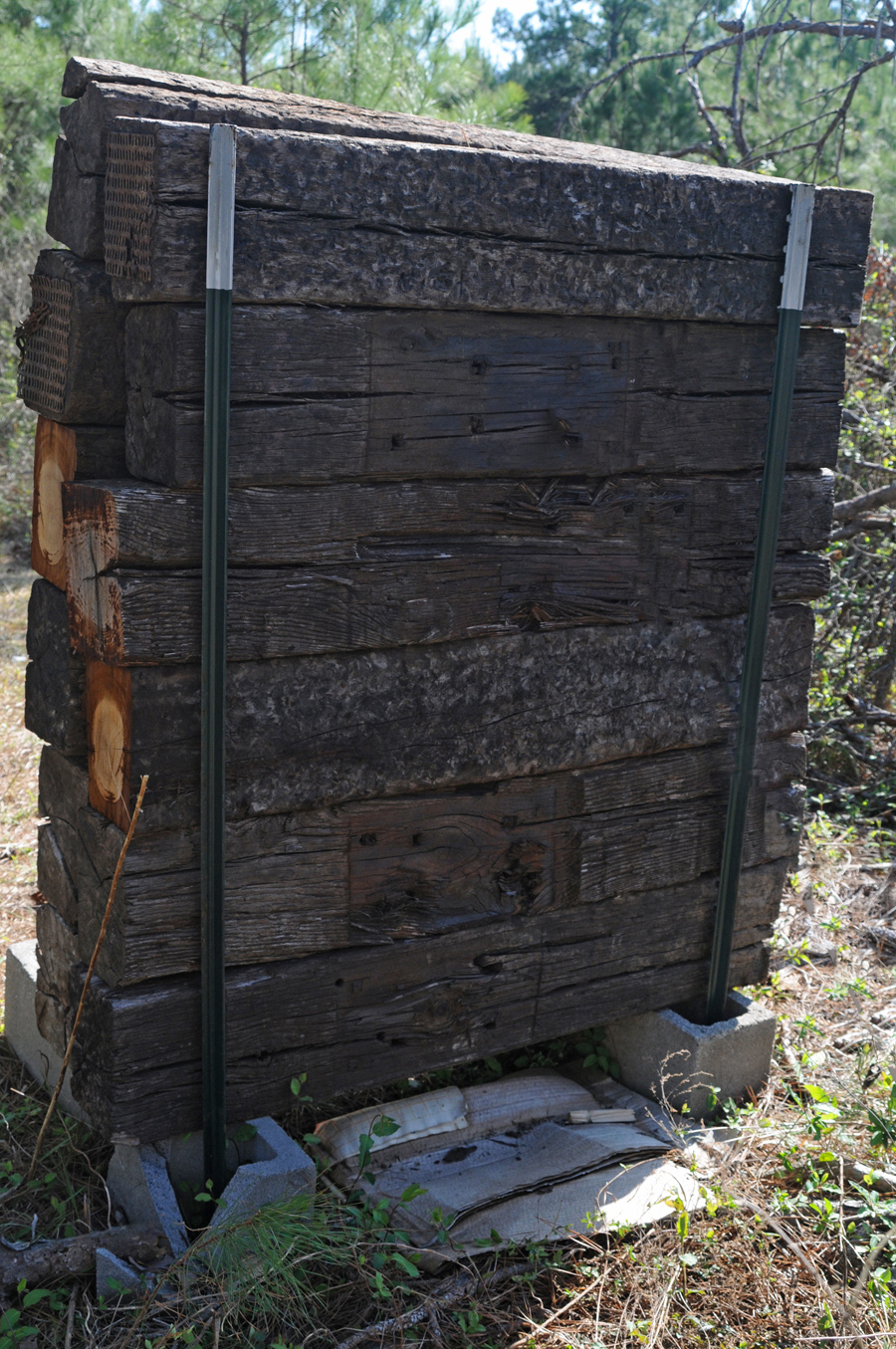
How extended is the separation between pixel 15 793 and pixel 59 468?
3101 millimetres

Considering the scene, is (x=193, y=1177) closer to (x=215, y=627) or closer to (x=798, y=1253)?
(x=215, y=627)

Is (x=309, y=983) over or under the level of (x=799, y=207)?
under

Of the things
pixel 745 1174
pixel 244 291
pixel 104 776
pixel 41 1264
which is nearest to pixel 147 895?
pixel 104 776

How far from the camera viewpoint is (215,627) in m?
2.17

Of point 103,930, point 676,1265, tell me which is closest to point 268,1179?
point 103,930

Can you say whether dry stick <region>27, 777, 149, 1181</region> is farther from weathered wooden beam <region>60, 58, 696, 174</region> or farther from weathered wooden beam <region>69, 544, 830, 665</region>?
weathered wooden beam <region>60, 58, 696, 174</region>

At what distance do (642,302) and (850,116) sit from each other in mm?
6526

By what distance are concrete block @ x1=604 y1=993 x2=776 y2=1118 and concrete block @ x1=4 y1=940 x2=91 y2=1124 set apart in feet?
4.83

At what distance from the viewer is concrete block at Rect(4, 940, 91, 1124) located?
2.80 m

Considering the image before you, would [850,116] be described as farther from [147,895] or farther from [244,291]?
[147,895]

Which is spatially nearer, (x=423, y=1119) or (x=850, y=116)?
(x=423, y=1119)

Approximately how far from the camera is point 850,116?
7.85 m

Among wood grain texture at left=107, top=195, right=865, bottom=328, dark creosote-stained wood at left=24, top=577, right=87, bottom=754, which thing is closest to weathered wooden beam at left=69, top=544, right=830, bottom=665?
dark creosote-stained wood at left=24, top=577, right=87, bottom=754

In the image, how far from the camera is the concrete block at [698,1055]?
3.01m
